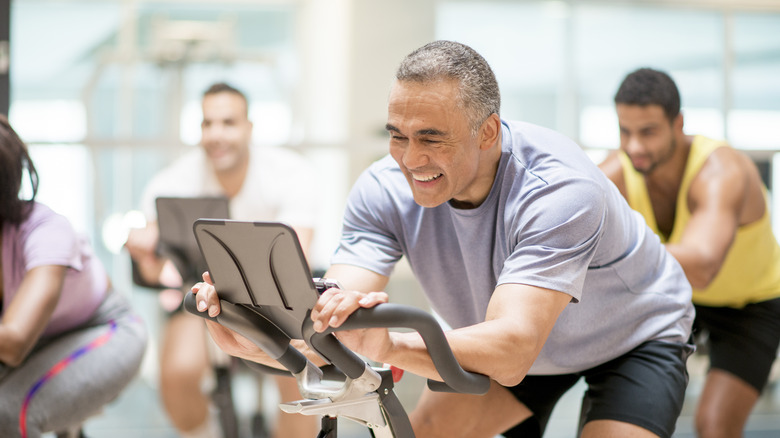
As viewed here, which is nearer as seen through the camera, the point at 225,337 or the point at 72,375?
the point at 225,337

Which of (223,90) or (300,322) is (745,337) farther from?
(223,90)

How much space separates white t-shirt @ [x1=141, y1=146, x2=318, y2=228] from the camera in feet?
10.5

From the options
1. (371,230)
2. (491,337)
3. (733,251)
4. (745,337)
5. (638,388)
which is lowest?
(745,337)

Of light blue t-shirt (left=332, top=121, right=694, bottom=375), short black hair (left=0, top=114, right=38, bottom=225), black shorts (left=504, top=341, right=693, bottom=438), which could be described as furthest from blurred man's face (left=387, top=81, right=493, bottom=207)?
short black hair (left=0, top=114, right=38, bottom=225)

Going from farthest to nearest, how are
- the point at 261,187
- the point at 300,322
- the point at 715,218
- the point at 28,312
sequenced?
the point at 261,187 < the point at 715,218 < the point at 28,312 < the point at 300,322

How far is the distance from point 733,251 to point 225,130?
6.39ft

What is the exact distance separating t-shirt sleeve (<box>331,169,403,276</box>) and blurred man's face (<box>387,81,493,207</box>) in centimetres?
20

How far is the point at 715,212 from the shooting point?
94.8 inches

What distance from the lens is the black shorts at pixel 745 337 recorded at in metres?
2.55

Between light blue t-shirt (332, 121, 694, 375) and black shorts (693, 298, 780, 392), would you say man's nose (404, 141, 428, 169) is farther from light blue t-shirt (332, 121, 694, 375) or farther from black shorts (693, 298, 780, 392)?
black shorts (693, 298, 780, 392)

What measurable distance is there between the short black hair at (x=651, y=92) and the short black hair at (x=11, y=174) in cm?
177

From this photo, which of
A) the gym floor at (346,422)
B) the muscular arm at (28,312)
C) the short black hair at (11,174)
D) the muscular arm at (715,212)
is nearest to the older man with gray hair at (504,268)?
the muscular arm at (715,212)

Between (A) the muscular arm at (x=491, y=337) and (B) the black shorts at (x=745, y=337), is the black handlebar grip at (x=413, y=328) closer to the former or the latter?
(A) the muscular arm at (x=491, y=337)

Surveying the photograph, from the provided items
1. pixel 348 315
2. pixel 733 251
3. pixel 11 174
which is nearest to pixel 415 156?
pixel 348 315
